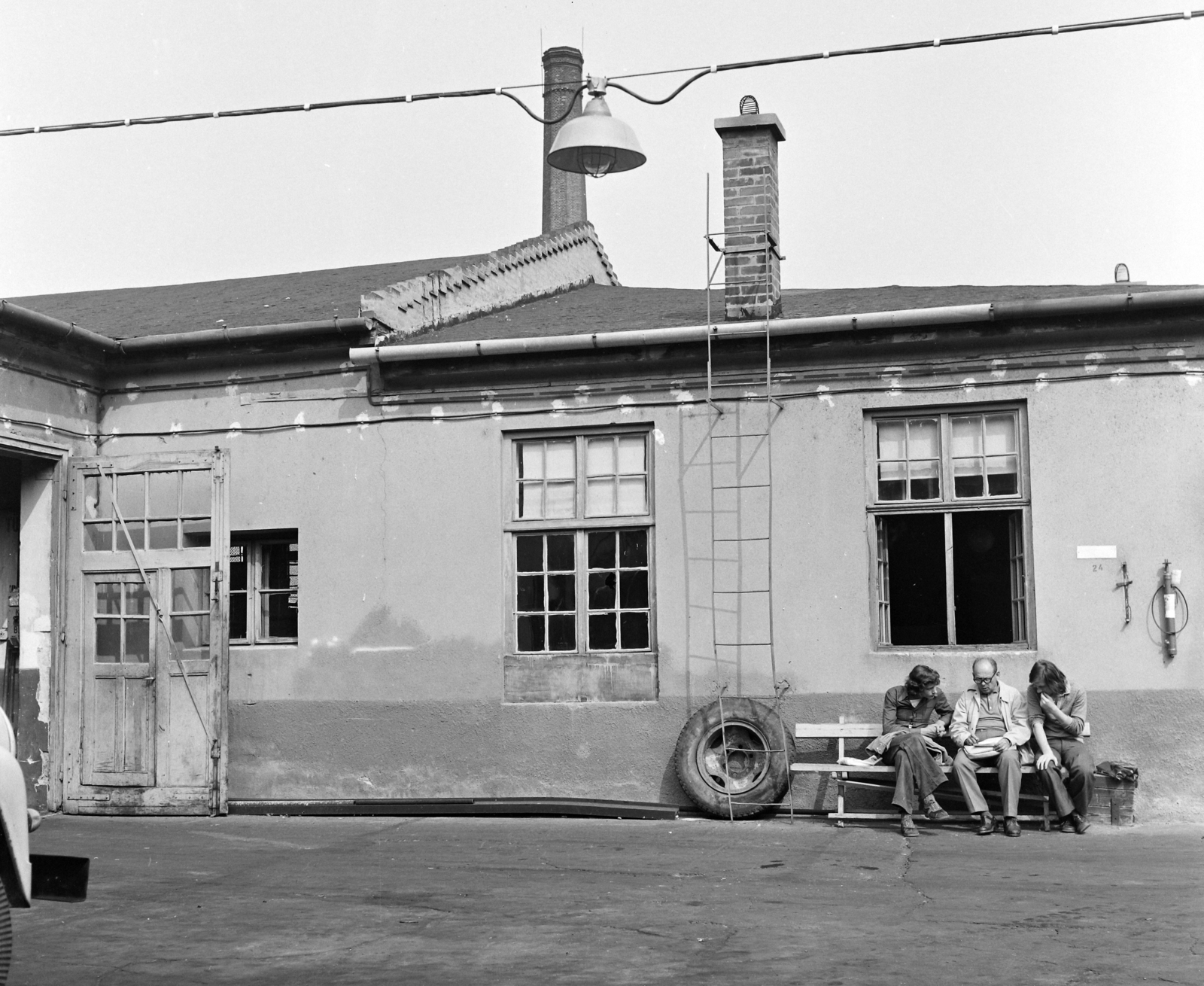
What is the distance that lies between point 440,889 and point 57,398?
6.58 meters

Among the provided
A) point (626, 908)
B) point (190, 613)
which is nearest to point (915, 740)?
point (626, 908)

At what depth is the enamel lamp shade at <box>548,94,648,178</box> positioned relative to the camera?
1103 cm

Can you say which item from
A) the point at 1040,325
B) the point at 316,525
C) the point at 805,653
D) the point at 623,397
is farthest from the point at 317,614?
the point at 1040,325

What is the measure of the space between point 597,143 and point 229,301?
6.13m

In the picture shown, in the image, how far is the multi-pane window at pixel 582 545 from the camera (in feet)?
40.9

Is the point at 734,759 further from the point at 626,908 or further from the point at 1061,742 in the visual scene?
the point at 626,908

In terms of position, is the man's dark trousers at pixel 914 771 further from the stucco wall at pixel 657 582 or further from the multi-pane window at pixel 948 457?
the multi-pane window at pixel 948 457

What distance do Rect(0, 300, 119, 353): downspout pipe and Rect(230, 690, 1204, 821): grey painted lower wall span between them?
3.29 meters

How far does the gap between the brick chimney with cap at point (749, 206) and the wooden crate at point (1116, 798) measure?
14.7ft

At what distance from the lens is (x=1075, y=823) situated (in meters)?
10.7

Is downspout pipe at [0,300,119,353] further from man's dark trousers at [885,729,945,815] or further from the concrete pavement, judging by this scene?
man's dark trousers at [885,729,945,815]

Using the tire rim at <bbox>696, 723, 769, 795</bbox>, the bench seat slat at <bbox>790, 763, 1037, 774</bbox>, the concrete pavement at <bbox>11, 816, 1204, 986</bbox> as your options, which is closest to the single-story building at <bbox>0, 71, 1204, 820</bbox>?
the tire rim at <bbox>696, 723, 769, 795</bbox>

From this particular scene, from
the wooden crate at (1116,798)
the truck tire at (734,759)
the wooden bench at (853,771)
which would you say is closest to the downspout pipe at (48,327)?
the truck tire at (734,759)

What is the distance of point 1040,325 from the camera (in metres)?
11.6
